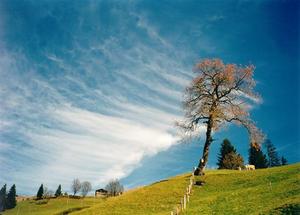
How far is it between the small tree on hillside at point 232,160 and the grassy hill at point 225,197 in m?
52.8

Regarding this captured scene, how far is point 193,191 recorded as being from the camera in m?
48.2

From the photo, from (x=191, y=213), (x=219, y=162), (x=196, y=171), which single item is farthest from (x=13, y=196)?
(x=191, y=213)

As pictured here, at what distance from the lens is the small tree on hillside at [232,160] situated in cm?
10644

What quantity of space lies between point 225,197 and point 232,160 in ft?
241

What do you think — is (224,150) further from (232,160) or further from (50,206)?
(50,206)

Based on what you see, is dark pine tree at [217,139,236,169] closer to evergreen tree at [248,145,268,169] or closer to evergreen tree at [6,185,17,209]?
evergreen tree at [248,145,268,169]

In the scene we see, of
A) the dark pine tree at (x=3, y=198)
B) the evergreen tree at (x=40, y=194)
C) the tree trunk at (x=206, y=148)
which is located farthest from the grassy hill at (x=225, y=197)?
the dark pine tree at (x=3, y=198)

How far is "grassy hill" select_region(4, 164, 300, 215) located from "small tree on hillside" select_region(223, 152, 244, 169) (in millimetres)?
52836

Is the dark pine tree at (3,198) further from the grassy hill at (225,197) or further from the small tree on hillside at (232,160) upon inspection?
the grassy hill at (225,197)

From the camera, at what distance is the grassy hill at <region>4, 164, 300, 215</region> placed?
95.8 feet

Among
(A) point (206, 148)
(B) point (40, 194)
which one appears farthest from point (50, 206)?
(A) point (206, 148)

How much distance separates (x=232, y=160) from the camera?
359ft

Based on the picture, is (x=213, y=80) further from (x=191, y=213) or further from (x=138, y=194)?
(x=191, y=213)

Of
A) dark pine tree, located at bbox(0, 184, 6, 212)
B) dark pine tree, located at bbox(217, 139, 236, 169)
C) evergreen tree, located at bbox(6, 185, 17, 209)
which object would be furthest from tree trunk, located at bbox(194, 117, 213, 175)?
dark pine tree, located at bbox(0, 184, 6, 212)
